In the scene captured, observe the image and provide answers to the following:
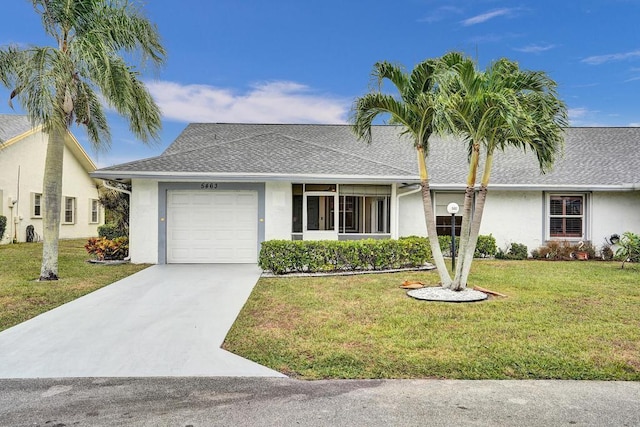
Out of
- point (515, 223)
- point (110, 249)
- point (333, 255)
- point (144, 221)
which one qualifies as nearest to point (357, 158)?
point (333, 255)

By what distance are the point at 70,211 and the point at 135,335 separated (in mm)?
22019

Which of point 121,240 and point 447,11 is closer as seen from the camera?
point 121,240

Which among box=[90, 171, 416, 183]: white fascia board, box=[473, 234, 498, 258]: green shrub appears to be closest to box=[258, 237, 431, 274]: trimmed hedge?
box=[90, 171, 416, 183]: white fascia board

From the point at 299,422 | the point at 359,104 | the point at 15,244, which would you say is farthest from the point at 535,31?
the point at 15,244

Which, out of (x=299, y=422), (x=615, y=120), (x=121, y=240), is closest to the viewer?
(x=299, y=422)

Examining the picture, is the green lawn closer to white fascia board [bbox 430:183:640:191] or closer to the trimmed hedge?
the trimmed hedge

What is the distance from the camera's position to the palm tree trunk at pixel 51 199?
1026 centimetres

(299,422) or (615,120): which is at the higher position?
(615,120)

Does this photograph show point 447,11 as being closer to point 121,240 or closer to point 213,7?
point 213,7

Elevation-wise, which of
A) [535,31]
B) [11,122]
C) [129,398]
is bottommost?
[129,398]

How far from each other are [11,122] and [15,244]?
720 cm

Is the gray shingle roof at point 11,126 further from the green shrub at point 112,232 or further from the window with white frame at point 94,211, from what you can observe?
the green shrub at point 112,232

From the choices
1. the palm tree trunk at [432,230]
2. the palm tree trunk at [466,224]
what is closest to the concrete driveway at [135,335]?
the palm tree trunk at [432,230]

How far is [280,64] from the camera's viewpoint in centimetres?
2178
